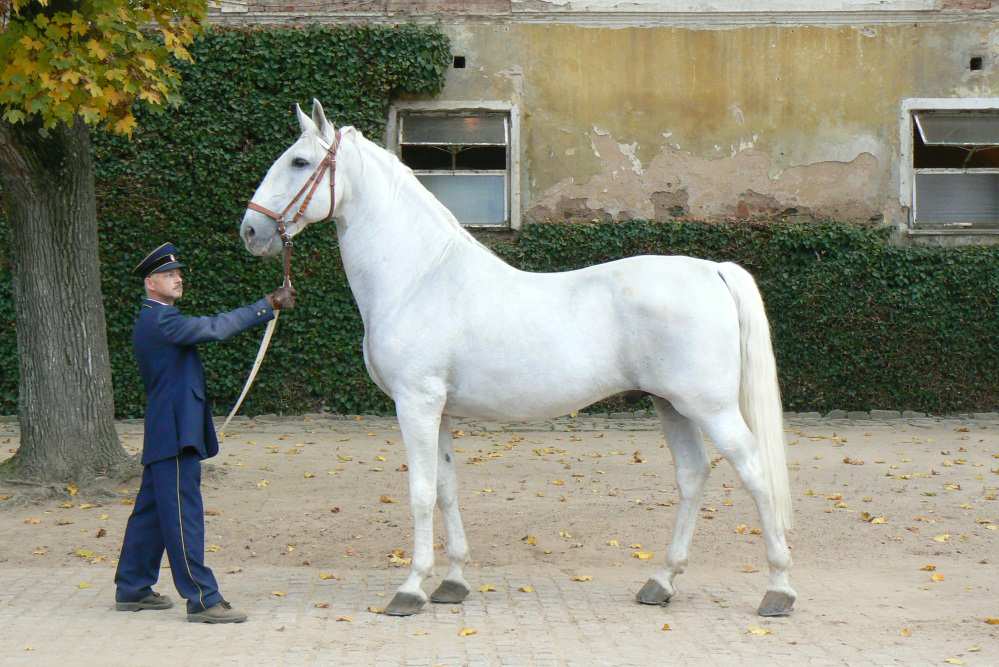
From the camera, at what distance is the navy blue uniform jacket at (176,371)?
6.16 metres

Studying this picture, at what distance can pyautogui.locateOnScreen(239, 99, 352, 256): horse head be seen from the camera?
6.33 m

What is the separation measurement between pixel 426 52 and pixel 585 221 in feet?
9.07

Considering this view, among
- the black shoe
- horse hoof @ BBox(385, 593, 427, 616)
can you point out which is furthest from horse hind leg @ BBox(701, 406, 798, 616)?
the black shoe

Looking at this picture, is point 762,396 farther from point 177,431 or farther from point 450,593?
point 177,431

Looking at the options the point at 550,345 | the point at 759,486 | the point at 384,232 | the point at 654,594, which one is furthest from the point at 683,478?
the point at 384,232

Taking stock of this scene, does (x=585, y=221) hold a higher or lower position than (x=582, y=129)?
lower

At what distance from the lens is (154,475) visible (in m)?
6.20

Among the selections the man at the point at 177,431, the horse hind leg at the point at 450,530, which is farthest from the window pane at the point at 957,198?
the man at the point at 177,431

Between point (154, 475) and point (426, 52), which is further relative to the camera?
point (426, 52)

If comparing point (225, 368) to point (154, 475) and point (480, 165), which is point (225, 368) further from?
point (154, 475)

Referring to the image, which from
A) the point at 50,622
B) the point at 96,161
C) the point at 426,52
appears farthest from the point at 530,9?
the point at 50,622

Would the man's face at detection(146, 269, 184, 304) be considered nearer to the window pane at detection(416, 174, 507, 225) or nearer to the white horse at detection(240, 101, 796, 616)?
the white horse at detection(240, 101, 796, 616)

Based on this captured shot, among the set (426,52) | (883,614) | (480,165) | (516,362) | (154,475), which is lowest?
(883,614)

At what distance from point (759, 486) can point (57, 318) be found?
596 centimetres
